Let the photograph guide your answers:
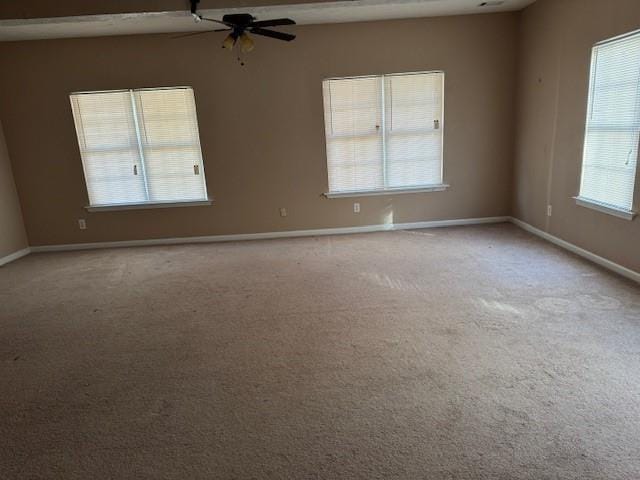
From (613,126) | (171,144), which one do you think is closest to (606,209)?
(613,126)

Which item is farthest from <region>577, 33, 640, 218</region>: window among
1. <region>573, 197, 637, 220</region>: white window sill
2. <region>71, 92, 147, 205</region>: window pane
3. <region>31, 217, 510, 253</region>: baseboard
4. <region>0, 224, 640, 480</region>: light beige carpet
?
<region>71, 92, 147, 205</region>: window pane

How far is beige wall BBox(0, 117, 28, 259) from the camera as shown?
17.3 feet

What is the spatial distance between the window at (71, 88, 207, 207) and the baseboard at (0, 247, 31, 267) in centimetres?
111

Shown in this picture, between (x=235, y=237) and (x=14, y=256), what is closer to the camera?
(x=14, y=256)

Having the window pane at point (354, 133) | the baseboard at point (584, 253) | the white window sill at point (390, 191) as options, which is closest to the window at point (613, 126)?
the baseboard at point (584, 253)

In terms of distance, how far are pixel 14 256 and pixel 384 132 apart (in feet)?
16.5

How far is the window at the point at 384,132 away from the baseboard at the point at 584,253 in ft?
4.03

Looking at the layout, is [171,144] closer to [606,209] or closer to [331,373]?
[331,373]

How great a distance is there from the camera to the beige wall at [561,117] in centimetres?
367

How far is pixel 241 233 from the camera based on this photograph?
5734 millimetres

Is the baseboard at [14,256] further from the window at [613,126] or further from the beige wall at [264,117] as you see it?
the window at [613,126]

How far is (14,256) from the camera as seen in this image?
541 cm

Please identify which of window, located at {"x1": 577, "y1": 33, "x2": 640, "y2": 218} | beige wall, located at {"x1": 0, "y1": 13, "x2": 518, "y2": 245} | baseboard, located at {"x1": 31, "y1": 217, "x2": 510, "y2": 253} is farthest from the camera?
baseboard, located at {"x1": 31, "y1": 217, "x2": 510, "y2": 253}

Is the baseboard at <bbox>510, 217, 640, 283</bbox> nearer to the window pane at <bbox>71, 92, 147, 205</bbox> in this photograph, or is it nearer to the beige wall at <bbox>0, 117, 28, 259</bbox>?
the window pane at <bbox>71, 92, 147, 205</bbox>
